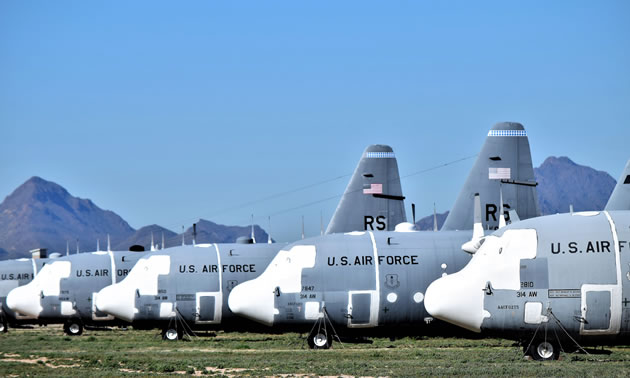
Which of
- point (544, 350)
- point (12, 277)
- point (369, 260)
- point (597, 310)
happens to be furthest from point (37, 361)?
point (12, 277)

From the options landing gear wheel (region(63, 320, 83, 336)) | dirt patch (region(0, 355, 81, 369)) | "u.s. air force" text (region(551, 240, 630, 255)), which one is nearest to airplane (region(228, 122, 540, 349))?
dirt patch (region(0, 355, 81, 369))

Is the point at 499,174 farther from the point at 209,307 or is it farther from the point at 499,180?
the point at 209,307

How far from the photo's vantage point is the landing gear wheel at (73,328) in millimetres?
57500

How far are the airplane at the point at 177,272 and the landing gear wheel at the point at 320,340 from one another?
26.0 ft

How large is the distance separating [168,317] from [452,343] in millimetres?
12678

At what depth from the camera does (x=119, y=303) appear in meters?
48.2

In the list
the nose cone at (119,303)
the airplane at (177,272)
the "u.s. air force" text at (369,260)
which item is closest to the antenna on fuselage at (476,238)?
the "u.s. air force" text at (369,260)

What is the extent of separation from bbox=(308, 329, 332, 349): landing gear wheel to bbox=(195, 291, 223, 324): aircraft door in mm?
8111

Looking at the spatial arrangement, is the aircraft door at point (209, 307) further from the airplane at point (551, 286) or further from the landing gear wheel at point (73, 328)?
the airplane at point (551, 286)

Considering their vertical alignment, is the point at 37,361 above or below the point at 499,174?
below

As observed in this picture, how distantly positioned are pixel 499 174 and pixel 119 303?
57.3 feet

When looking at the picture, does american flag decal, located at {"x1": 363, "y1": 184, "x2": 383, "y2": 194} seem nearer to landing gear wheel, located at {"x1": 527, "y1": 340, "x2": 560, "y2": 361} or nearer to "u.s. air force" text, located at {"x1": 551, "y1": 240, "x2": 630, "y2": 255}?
landing gear wheel, located at {"x1": 527, "y1": 340, "x2": 560, "y2": 361}

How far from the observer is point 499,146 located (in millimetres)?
45406

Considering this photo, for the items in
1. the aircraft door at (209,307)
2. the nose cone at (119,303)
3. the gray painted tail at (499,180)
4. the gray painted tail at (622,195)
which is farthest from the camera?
the nose cone at (119,303)
